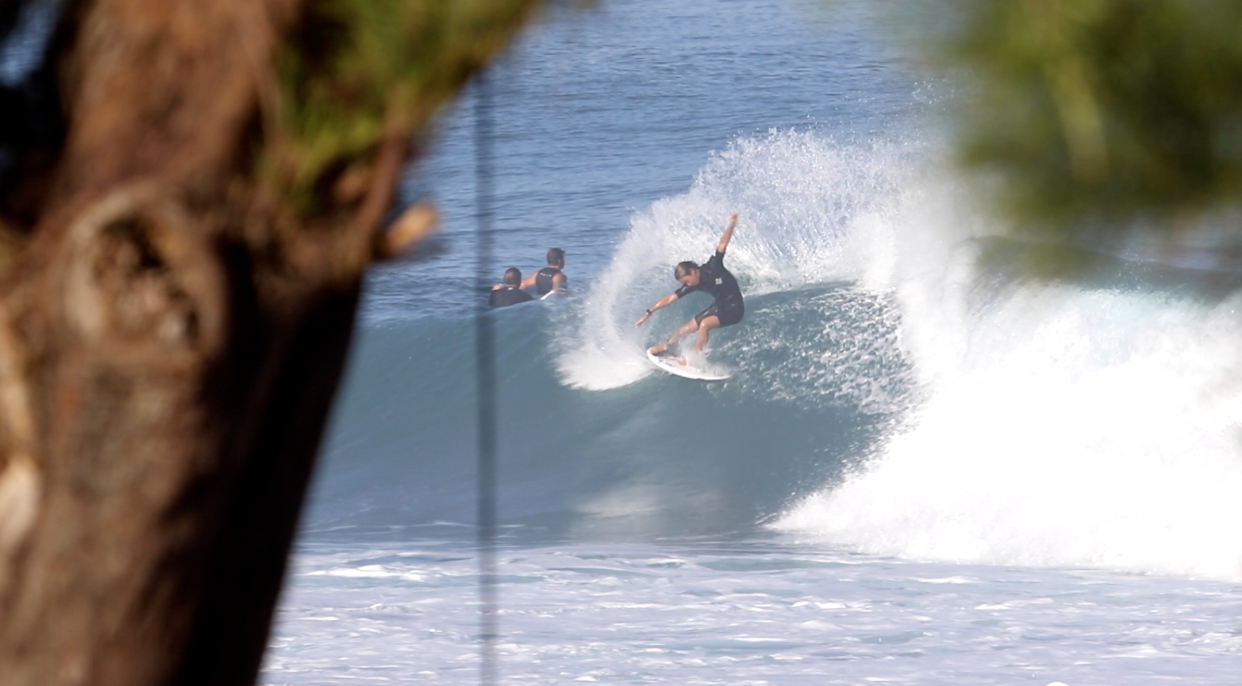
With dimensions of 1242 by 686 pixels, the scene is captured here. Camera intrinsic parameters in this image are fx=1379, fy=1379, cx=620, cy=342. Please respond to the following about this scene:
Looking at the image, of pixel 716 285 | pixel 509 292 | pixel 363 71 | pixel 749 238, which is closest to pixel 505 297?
pixel 509 292

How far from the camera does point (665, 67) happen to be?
96.7 ft

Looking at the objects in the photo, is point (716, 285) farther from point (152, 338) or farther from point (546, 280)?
point (152, 338)

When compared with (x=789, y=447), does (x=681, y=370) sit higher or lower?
higher

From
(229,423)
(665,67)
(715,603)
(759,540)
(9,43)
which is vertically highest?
(9,43)

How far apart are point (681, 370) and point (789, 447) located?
1.84 meters

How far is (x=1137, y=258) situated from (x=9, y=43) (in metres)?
1.29

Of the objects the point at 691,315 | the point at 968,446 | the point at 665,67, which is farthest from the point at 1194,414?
the point at 665,67

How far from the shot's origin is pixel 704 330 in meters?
16.5

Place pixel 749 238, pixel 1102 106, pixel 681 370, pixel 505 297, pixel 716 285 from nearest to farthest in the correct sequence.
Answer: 1. pixel 1102 106
2. pixel 716 285
3. pixel 681 370
4. pixel 505 297
5. pixel 749 238

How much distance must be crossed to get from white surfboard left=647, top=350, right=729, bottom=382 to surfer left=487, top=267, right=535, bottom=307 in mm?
2233

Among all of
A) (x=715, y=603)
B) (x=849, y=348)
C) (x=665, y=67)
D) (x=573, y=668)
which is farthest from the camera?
(x=665, y=67)

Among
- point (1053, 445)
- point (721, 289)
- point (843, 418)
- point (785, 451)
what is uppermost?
point (721, 289)

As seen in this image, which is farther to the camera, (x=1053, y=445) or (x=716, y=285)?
(x=1053, y=445)

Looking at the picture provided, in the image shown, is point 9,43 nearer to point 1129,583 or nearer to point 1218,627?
point 1218,627
